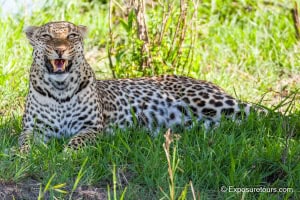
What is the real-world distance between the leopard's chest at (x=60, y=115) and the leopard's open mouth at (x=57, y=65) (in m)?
0.40

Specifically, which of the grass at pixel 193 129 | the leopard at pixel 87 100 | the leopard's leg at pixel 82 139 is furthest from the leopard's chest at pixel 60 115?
the grass at pixel 193 129

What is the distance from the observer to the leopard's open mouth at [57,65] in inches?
307

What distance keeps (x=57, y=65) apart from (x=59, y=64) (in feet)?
0.07

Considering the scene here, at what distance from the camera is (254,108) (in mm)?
8656

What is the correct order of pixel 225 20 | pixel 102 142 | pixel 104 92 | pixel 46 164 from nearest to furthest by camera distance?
pixel 46 164, pixel 102 142, pixel 104 92, pixel 225 20

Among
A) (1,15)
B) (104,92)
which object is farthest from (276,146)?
(1,15)

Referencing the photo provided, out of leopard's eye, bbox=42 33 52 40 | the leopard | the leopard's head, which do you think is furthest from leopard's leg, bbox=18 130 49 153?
leopard's eye, bbox=42 33 52 40

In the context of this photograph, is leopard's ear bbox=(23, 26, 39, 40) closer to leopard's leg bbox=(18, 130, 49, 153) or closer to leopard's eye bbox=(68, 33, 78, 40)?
leopard's eye bbox=(68, 33, 78, 40)

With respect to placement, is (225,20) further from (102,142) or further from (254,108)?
(102,142)

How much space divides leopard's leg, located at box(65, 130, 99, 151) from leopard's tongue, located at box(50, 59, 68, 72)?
2.20 ft

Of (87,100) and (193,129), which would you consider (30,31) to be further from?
(193,129)

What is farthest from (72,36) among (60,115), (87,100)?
(60,115)

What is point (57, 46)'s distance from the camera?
7.75m

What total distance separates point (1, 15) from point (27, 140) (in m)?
4.54
